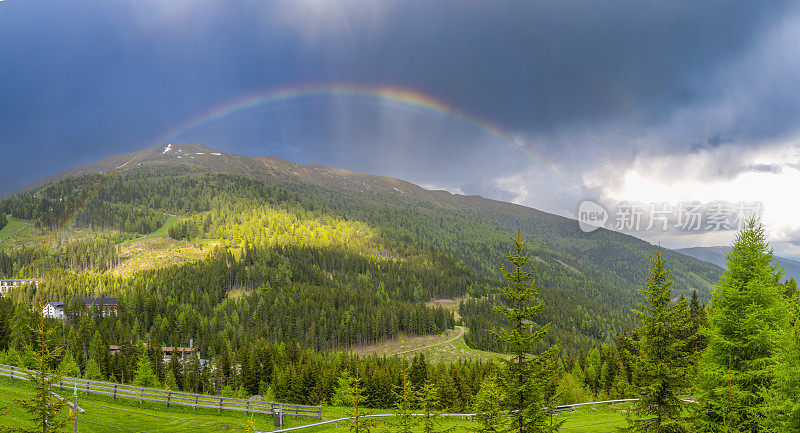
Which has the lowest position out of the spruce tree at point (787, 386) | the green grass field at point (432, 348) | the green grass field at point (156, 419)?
the green grass field at point (432, 348)

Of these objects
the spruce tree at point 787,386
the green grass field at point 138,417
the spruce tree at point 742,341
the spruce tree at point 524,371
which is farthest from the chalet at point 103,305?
the spruce tree at point 787,386

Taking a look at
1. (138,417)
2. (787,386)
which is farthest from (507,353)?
(138,417)

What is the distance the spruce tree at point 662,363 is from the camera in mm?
20203

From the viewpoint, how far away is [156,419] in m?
33.4

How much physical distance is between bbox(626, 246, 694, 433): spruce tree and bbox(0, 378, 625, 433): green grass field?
9411mm

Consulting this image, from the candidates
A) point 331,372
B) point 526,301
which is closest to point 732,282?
point 526,301

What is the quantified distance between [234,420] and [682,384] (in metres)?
35.0

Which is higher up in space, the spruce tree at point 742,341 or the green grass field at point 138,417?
the spruce tree at point 742,341

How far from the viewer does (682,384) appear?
790 inches

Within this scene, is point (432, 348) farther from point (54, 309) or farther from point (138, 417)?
point (54, 309)

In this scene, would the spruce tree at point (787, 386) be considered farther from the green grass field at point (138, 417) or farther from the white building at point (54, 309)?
the white building at point (54, 309)

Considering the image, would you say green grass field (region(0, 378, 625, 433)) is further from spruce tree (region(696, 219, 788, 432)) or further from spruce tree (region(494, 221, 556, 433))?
spruce tree (region(494, 221, 556, 433))

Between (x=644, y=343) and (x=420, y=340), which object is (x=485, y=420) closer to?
(x=644, y=343)

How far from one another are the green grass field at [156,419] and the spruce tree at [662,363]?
9411 millimetres
